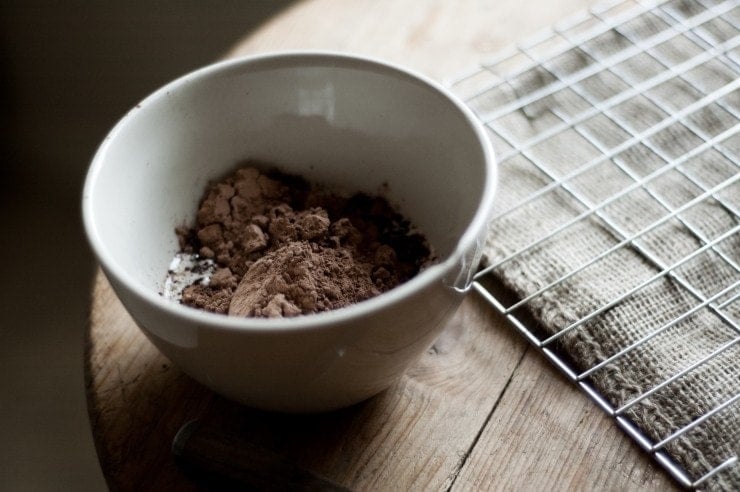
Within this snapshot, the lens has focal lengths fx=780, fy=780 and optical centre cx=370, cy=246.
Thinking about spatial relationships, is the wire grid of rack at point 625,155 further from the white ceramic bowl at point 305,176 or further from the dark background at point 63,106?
the dark background at point 63,106

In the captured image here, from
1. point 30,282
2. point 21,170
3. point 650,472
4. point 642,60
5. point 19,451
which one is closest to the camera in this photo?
point 650,472

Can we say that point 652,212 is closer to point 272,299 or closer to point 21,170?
point 272,299

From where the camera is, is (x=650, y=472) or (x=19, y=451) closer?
(x=650, y=472)

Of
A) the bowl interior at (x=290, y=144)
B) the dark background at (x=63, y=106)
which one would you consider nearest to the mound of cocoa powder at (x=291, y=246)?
the bowl interior at (x=290, y=144)

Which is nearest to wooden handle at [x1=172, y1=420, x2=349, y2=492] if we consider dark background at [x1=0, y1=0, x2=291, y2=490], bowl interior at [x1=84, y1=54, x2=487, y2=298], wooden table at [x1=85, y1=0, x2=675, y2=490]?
wooden table at [x1=85, y1=0, x2=675, y2=490]

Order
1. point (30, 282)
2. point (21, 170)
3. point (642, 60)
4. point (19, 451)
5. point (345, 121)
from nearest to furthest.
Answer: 1. point (345, 121)
2. point (642, 60)
3. point (19, 451)
4. point (30, 282)
5. point (21, 170)

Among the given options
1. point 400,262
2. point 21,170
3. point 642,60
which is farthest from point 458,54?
point 21,170

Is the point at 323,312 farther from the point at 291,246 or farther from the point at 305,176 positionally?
the point at 305,176
